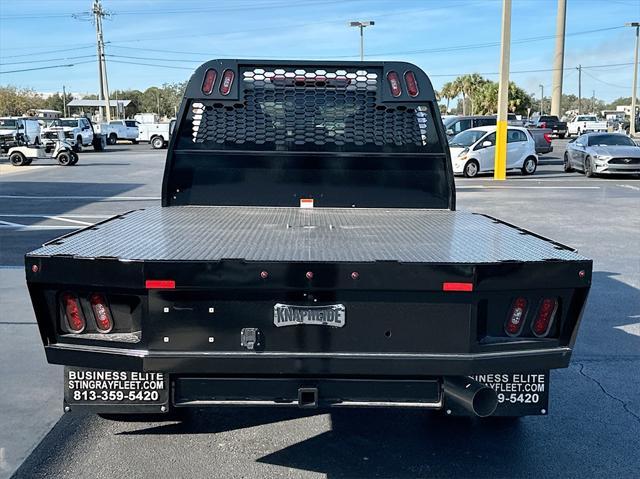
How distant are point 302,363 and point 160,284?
2.47 ft

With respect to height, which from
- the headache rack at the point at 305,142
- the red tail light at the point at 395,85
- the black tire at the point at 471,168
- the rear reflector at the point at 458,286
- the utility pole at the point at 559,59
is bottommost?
the black tire at the point at 471,168

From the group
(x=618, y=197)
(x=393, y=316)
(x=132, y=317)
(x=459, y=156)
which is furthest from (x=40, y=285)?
(x=459, y=156)

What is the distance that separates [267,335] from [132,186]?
18.8 metres

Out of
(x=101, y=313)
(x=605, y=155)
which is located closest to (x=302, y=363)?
(x=101, y=313)

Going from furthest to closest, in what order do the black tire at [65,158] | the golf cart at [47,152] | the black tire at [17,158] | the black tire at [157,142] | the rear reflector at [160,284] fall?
the black tire at [157,142], the black tire at [65,158], the black tire at [17,158], the golf cart at [47,152], the rear reflector at [160,284]

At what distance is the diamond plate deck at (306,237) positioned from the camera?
3488 millimetres

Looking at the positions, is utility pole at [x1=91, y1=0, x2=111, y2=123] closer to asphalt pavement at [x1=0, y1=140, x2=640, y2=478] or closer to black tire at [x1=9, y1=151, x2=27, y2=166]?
black tire at [x1=9, y1=151, x2=27, y2=166]

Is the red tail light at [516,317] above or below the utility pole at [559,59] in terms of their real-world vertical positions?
below

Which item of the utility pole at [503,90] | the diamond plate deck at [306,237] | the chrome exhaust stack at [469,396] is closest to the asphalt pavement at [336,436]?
the chrome exhaust stack at [469,396]

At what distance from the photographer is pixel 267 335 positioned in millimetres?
3457

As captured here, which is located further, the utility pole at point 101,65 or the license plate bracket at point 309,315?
the utility pole at point 101,65

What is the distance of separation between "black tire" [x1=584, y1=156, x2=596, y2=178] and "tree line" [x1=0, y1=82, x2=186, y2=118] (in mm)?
73577

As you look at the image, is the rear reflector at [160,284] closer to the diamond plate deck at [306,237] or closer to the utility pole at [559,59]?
the diamond plate deck at [306,237]

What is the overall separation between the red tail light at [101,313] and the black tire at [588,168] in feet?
74.4
